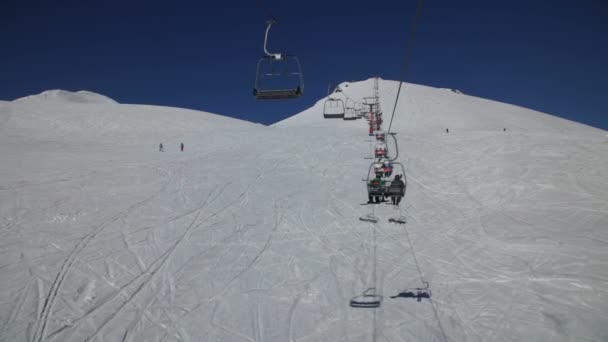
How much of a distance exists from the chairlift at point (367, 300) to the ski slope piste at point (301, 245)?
89 millimetres

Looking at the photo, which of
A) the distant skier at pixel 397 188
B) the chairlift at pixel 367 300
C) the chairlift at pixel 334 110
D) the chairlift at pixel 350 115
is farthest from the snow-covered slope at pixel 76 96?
the chairlift at pixel 367 300

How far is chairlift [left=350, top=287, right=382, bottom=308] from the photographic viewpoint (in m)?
8.05

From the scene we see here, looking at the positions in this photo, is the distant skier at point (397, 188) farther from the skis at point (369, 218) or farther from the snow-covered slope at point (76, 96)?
the snow-covered slope at point (76, 96)

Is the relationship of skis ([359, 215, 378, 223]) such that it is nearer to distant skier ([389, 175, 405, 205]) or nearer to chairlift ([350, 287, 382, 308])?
distant skier ([389, 175, 405, 205])

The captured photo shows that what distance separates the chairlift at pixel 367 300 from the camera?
26.4ft

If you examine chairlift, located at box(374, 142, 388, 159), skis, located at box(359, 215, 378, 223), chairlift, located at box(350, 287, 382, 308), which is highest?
chairlift, located at box(374, 142, 388, 159)

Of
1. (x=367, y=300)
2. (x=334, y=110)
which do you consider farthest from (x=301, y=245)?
(x=334, y=110)

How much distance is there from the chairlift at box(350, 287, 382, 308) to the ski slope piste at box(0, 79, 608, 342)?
0.09 metres

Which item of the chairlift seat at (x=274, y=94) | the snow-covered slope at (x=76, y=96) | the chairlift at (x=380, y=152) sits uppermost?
the snow-covered slope at (x=76, y=96)

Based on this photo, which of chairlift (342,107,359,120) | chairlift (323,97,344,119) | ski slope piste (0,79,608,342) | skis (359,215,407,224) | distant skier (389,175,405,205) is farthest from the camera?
chairlift (342,107,359,120)

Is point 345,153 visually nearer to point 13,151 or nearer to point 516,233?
point 516,233

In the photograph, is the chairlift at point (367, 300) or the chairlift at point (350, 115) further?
the chairlift at point (350, 115)

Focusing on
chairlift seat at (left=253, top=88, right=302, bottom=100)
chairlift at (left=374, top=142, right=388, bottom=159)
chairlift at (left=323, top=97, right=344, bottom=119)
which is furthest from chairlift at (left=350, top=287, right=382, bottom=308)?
chairlift at (left=323, top=97, right=344, bottom=119)

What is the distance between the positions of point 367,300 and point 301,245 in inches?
144
